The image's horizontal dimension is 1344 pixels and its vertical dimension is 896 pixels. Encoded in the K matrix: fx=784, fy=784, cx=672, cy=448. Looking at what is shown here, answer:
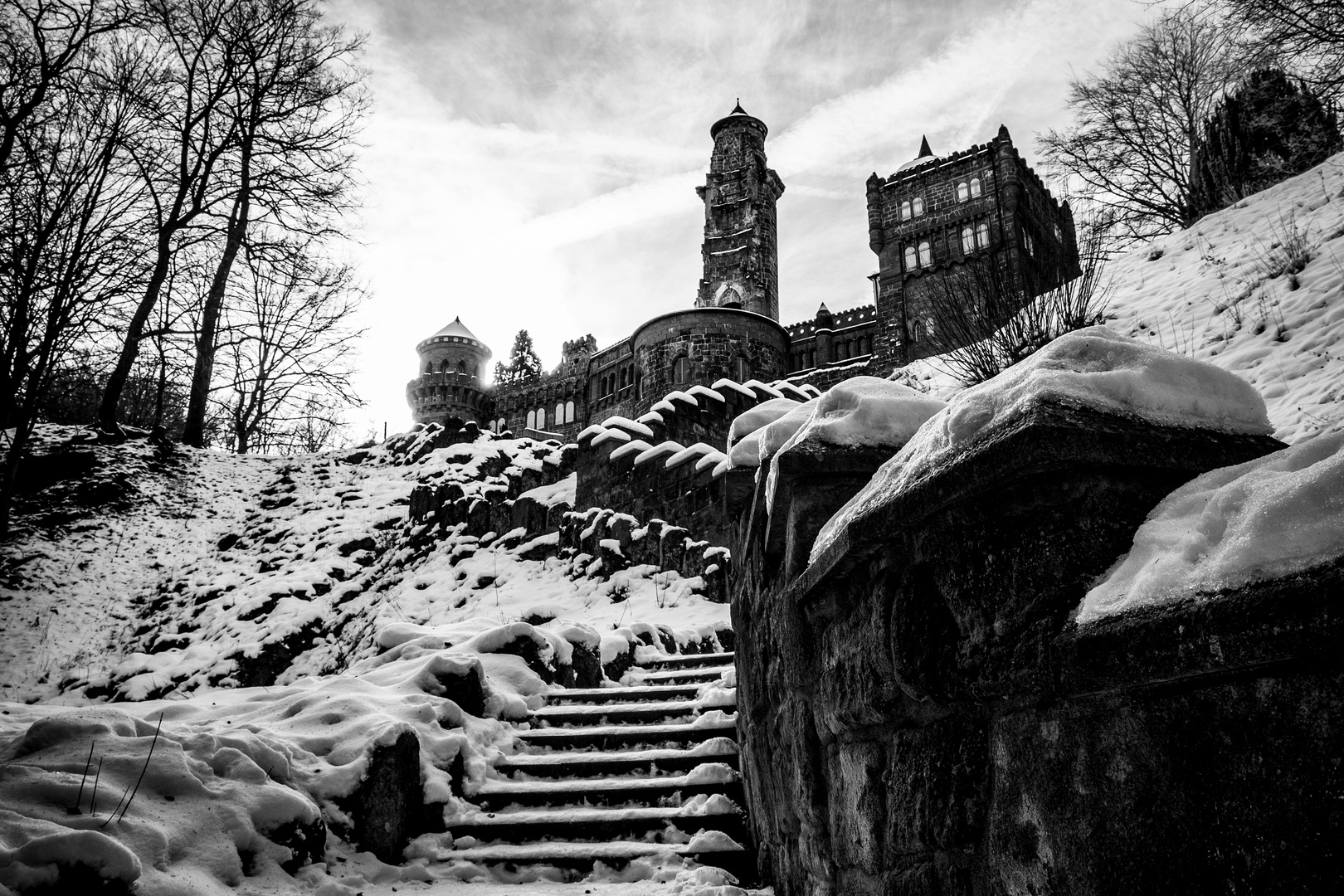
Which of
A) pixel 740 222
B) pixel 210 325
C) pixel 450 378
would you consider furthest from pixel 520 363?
pixel 210 325

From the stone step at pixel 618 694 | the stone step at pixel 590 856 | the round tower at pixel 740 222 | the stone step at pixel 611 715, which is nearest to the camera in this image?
the stone step at pixel 590 856

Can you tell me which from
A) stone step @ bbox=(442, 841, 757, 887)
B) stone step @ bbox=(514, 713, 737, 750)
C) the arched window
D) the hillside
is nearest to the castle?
the arched window

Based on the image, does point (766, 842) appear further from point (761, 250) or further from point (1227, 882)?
point (761, 250)

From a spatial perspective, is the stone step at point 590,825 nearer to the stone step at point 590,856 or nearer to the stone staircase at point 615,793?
the stone staircase at point 615,793

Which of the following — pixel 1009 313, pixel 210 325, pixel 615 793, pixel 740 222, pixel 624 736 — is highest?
pixel 740 222

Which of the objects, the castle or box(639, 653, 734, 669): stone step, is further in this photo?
the castle

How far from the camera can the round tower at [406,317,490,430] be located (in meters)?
44.7

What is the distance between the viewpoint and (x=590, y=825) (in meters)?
4.10

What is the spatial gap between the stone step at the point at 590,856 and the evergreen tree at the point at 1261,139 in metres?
10.5

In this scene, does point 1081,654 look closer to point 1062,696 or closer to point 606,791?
point 1062,696

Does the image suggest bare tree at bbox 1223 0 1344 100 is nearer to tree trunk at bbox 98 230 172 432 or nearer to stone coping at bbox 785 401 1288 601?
stone coping at bbox 785 401 1288 601

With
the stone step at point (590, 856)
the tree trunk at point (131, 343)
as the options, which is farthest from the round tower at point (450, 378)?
the stone step at point (590, 856)

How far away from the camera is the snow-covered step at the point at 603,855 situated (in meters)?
3.73

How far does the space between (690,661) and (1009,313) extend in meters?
3.93
